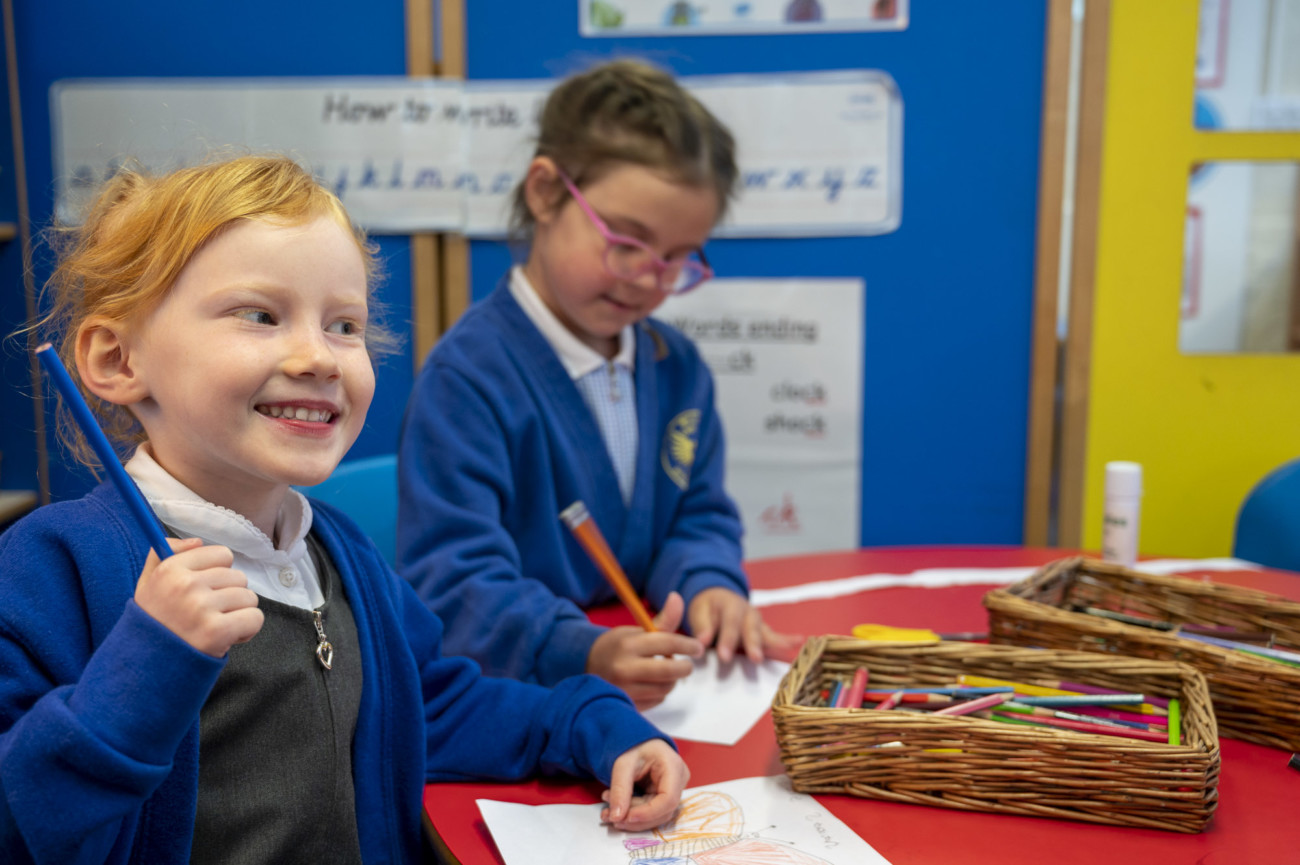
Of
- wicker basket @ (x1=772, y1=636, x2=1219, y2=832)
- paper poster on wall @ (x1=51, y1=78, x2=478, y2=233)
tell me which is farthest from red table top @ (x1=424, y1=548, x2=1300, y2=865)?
paper poster on wall @ (x1=51, y1=78, x2=478, y2=233)

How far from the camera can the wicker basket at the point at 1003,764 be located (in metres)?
0.60

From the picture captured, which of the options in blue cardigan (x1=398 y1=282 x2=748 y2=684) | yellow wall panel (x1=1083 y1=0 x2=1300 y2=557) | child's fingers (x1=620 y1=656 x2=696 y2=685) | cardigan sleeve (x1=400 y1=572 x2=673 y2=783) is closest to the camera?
cardigan sleeve (x1=400 y1=572 x2=673 y2=783)

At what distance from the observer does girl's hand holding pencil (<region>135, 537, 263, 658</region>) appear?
46cm

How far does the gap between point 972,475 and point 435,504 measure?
1.30 metres

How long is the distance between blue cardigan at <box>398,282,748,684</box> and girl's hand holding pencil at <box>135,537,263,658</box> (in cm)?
40

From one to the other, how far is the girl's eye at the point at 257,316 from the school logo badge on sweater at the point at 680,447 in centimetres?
69

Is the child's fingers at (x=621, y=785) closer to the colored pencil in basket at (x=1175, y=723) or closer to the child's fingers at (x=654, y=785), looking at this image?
the child's fingers at (x=654, y=785)

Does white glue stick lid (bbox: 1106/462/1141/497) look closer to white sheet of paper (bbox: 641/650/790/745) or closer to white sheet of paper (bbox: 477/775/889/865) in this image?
white sheet of paper (bbox: 641/650/790/745)

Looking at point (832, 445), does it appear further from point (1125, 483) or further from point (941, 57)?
point (1125, 483)

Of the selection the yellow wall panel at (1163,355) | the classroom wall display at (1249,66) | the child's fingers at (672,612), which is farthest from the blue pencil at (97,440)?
the classroom wall display at (1249,66)

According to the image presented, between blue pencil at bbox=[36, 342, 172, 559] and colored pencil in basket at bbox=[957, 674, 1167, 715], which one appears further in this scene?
colored pencil in basket at bbox=[957, 674, 1167, 715]

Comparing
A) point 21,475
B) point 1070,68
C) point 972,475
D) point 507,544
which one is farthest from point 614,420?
point 21,475

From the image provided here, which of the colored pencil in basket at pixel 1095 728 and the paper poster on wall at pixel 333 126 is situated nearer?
the colored pencil in basket at pixel 1095 728

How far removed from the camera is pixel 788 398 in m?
1.98
